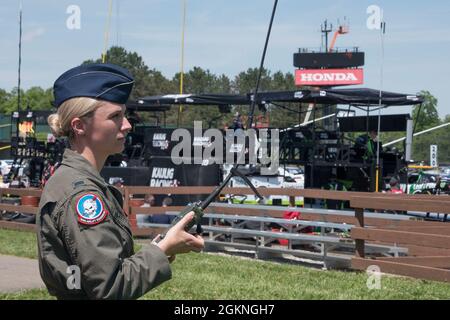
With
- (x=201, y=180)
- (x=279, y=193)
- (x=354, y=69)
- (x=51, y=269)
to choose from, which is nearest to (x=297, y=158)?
(x=201, y=180)

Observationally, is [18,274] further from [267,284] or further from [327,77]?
[327,77]

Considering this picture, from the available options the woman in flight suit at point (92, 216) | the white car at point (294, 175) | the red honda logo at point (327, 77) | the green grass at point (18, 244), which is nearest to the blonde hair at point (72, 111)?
the woman in flight suit at point (92, 216)

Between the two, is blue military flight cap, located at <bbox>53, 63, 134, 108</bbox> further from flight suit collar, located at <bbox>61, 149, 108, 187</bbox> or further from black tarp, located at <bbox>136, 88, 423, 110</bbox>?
black tarp, located at <bbox>136, 88, 423, 110</bbox>

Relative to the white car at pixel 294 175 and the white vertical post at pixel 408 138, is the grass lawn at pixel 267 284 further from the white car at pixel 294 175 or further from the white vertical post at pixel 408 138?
the white car at pixel 294 175

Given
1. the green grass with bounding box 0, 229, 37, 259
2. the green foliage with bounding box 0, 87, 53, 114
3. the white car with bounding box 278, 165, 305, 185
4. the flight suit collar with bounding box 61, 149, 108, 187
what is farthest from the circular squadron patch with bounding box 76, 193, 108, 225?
the green foliage with bounding box 0, 87, 53, 114

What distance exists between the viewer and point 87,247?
2357 mm

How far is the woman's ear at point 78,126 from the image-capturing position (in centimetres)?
262

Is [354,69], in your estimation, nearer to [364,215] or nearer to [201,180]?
[201,180]

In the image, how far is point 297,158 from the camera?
827 inches

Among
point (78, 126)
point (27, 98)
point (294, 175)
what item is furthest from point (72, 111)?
point (27, 98)

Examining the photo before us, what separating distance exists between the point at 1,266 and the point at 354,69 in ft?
220

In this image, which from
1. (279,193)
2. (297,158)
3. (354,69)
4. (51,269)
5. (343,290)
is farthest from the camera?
(354,69)

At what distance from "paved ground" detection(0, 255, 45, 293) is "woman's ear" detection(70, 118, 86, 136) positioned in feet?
19.4

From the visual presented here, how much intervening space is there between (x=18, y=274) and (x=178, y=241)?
24.0 ft
